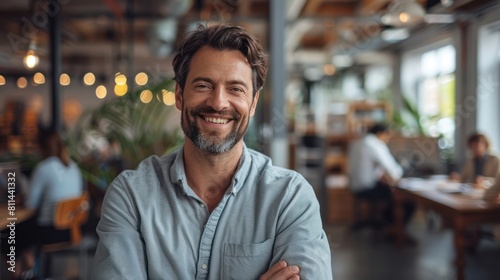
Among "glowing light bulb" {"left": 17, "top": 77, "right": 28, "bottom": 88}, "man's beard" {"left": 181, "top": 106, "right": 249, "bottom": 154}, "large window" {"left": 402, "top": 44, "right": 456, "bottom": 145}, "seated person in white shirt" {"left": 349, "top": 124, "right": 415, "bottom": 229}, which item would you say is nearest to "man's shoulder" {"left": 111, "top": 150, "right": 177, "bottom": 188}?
"man's beard" {"left": 181, "top": 106, "right": 249, "bottom": 154}

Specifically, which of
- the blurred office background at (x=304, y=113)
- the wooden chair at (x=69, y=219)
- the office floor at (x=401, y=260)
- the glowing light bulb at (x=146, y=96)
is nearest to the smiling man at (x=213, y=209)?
the blurred office background at (x=304, y=113)

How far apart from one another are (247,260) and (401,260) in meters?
4.18

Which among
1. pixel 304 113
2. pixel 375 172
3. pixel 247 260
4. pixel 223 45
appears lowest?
pixel 375 172

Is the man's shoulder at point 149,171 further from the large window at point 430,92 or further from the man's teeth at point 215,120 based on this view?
the large window at point 430,92

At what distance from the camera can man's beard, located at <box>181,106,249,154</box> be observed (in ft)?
4.71

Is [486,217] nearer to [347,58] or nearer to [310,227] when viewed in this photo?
[310,227]

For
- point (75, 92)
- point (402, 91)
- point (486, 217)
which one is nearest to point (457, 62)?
point (486, 217)

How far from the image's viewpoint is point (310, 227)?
1.45m

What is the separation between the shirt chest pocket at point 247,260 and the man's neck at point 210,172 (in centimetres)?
16

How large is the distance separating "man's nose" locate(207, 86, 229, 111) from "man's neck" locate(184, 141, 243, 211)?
17 centimetres

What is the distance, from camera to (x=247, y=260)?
1434 millimetres

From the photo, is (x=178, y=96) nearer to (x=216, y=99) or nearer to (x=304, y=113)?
(x=216, y=99)

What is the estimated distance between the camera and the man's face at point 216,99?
1.43 metres

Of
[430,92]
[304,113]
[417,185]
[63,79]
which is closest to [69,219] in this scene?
[417,185]
